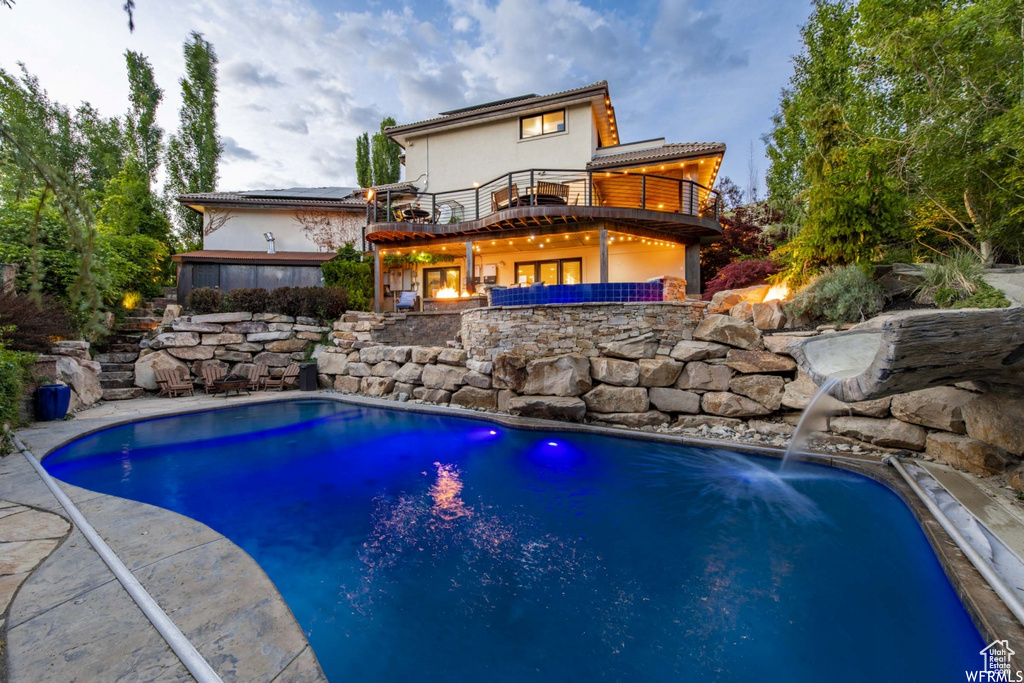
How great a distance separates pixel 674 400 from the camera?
22.2 feet

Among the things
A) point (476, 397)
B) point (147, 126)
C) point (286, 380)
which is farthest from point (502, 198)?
point (147, 126)

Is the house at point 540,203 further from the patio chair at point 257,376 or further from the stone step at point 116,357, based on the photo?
the stone step at point 116,357

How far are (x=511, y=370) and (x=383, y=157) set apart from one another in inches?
970

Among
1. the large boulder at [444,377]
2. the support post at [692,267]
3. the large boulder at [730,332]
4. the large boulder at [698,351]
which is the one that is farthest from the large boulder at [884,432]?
the support post at [692,267]

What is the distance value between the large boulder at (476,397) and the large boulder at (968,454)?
6313 mm

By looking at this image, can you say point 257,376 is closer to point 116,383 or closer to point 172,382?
point 172,382

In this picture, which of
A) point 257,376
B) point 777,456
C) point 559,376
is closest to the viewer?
point 777,456

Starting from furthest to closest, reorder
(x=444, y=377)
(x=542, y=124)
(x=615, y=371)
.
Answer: (x=542, y=124) < (x=444, y=377) < (x=615, y=371)

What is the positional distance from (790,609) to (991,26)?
907 cm

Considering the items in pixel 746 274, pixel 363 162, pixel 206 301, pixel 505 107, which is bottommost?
pixel 206 301

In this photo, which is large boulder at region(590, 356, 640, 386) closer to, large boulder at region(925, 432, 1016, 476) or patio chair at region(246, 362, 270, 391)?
large boulder at region(925, 432, 1016, 476)

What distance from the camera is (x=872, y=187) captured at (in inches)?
257

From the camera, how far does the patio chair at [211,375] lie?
9892 millimetres

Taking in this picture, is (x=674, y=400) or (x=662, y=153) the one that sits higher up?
(x=662, y=153)
